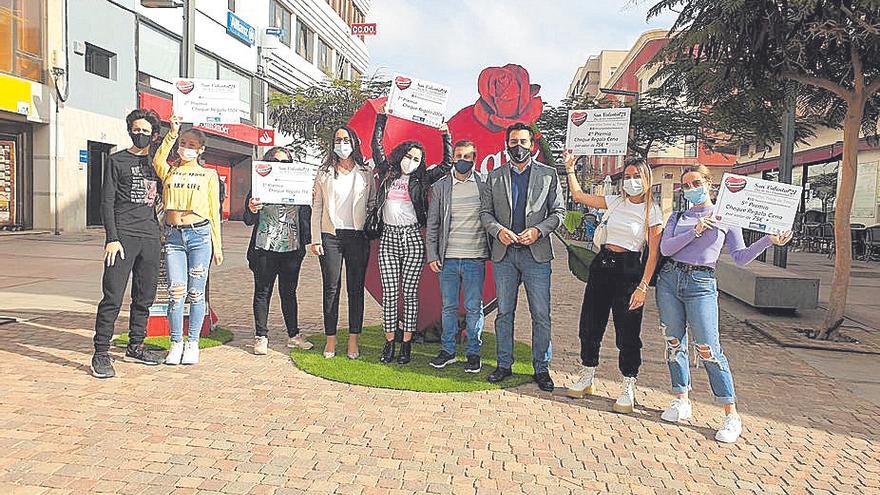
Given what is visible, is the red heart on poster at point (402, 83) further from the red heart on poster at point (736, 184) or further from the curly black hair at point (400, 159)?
A: the red heart on poster at point (736, 184)

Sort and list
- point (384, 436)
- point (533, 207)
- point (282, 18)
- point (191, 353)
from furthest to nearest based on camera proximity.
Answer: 1. point (282, 18)
2. point (191, 353)
3. point (533, 207)
4. point (384, 436)

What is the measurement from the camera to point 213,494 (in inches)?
141

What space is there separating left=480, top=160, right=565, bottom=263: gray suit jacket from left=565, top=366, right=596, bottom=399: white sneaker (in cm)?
92

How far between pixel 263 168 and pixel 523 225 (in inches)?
91.8

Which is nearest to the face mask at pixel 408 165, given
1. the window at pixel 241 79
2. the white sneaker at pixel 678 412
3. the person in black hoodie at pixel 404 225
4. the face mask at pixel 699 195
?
the person in black hoodie at pixel 404 225

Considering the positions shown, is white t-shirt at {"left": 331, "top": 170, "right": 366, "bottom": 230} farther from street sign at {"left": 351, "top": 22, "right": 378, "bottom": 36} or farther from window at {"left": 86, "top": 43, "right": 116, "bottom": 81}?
street sign at {"left": 351, "top": 22, "right": 378, "bottom": 36}

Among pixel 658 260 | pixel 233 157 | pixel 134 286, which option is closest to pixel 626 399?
pixel 658 260

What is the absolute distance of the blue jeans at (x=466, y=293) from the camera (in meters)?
5.76

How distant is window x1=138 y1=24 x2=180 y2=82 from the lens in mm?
23391

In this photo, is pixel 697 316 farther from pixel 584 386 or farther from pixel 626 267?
pixel 584 386

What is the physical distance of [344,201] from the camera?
6.14 metres

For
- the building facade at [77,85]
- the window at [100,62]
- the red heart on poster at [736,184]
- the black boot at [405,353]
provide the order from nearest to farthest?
the red heart on poster at [736,184]
the black boot at [405,353]
the building facade at [77,85]
the window at [100,62]

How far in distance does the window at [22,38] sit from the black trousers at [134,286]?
50.5 feet

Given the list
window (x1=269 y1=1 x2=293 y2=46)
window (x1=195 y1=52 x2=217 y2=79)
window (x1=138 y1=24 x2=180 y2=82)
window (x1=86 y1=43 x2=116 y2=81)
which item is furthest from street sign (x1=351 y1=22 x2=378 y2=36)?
window (x1=86 y1=43 x2=116 y2=81)
